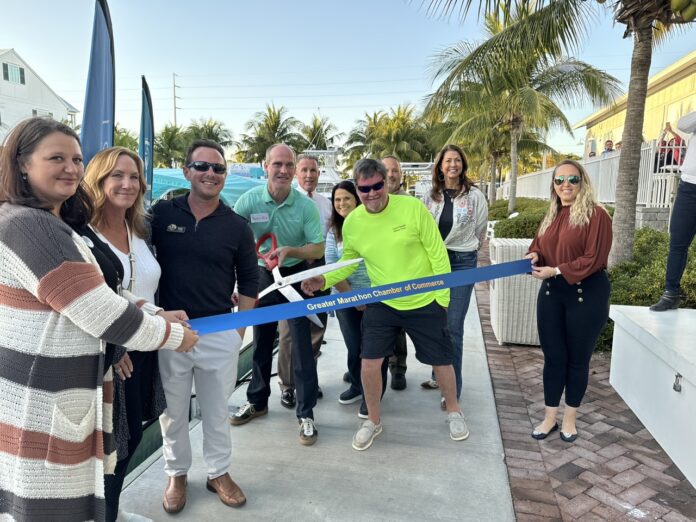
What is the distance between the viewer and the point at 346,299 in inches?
107

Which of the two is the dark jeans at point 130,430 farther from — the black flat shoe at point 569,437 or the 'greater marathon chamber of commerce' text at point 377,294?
the black flat shoe at point 569,437

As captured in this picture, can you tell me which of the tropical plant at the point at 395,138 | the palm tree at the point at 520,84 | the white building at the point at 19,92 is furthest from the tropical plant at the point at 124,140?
the palm tree at the point at 520,84

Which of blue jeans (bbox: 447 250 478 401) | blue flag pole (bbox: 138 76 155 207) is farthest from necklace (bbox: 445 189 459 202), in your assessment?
blue flag pole (bbox: 138 76 155 207)

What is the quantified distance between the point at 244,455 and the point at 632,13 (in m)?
6.20

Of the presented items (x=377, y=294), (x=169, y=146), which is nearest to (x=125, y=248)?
(x=377, y=294)

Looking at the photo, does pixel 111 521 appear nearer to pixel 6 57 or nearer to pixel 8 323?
pixel 8 323

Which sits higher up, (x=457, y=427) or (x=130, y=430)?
(x=130, y=430)

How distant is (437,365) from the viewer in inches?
131

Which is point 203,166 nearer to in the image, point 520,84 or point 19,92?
point 520,84

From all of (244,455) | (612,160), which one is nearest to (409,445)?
(244,455)

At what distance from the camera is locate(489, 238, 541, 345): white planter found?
5090 millimetres

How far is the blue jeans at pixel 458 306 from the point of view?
3.81 m

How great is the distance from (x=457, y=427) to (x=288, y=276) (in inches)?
63.0

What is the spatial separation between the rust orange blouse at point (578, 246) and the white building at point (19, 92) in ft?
141
